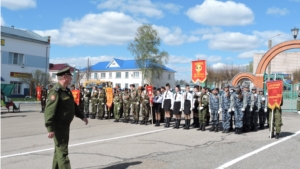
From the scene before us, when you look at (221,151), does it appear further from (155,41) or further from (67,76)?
(155,41)

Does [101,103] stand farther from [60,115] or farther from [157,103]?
[60,115]

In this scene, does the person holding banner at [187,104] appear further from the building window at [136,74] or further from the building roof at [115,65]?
the building roof at [115,65]

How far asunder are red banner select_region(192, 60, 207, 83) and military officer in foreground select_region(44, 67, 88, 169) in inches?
437

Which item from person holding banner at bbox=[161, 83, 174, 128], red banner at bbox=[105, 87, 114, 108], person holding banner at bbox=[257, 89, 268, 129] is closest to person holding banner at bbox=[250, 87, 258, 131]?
person holding banner at bbox=[257, 89, 268, 129]

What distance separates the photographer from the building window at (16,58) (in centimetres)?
4019

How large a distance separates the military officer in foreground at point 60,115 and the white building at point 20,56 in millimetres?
35545

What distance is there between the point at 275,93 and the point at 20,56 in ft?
123

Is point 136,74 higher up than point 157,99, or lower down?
higher up

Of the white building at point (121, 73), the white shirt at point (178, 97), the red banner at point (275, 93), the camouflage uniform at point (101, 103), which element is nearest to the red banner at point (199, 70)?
the white shirt at point (178, 97)

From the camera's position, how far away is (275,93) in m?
11.0

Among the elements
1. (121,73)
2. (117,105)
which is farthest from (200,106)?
(121,73)

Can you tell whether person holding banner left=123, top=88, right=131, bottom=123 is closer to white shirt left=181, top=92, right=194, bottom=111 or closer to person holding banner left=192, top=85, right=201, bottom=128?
white shirt left=181, top=92, right=194, bottom=111

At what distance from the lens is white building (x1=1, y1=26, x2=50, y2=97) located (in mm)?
39281

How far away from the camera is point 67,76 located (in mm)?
5680
